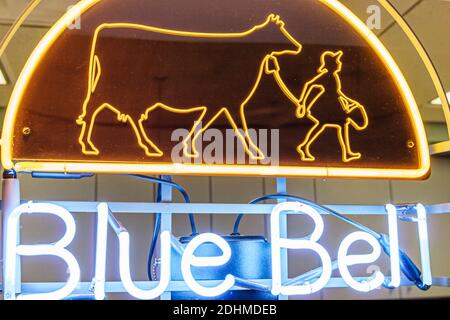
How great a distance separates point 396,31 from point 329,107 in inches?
29.6

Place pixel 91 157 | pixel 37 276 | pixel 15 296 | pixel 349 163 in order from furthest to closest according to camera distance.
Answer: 1. pixel 37 276
2. pixel 349 163
3. pixel 91 157
4. pixel 15 296

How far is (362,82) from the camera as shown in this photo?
1.39 metres

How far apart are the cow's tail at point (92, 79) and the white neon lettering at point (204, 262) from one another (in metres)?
0.41

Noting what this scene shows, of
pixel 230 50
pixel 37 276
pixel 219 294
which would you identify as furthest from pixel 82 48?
A: pixel 37 276

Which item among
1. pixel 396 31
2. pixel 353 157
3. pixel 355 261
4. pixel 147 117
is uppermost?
pixel 396 31

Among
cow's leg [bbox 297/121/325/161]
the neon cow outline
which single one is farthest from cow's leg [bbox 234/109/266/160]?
cow's leg [bbox 297/121/325/161]

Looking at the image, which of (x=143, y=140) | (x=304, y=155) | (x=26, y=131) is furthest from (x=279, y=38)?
(x=26, y=131)

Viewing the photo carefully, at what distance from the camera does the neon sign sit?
3.52 feet

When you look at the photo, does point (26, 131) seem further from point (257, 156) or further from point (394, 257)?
point (394, 257)

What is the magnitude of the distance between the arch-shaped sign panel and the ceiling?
0.40 meters

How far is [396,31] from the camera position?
6.29 feet

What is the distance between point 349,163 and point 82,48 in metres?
0.75
